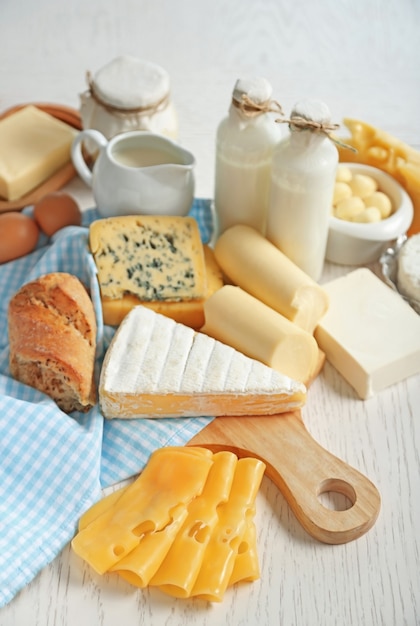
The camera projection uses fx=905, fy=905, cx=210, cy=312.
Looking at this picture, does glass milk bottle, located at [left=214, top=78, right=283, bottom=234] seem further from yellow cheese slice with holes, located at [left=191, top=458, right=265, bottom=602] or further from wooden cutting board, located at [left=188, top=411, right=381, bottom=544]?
yellow cheese slice with holes, located at [left=191, top=458, right=265, bottom=602]

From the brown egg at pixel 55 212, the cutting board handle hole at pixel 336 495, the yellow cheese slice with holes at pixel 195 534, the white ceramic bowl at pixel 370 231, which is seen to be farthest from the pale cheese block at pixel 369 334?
the brown egg at pixel 55 212

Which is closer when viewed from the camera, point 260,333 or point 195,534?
point 195,534

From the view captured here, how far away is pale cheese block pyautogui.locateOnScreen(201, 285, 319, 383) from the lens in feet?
5.78

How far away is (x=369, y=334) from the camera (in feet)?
6.04

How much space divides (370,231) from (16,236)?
31.8 inches

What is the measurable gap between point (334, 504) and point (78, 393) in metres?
0.52

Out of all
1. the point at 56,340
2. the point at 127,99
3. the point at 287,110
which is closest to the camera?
the point at 56,340

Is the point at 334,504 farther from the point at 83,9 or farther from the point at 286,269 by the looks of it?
the point at 83,9

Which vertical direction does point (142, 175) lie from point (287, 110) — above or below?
above


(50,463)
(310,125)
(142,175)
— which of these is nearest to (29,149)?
(142,175)

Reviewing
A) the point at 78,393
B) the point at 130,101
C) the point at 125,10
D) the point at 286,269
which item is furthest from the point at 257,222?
the point at 125,10

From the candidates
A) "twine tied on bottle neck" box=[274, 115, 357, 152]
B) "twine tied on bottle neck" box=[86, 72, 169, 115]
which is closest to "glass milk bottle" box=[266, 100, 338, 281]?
"twine tied on bottle neck" box=[274, 115, 357, 152]

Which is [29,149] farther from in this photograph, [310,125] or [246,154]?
[310,125]

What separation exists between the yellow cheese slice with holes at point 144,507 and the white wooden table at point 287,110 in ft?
0.16
